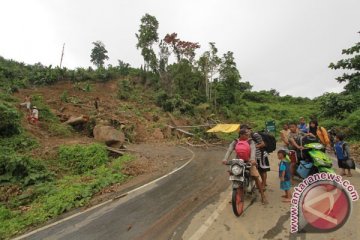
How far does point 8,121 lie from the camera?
14797 millimetres

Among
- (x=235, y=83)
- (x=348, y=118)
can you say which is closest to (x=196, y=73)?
(x=235, y=83)

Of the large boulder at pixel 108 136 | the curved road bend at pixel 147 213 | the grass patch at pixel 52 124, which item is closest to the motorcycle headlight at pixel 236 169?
the curved road bend at pixel 147 213

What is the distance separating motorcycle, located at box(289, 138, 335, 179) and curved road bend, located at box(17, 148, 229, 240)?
245 centimetres

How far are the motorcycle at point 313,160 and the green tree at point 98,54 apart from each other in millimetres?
63162

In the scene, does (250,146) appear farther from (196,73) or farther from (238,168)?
(196,73)

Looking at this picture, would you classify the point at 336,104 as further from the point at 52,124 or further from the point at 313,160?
the point at 52,124

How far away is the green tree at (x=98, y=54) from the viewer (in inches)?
2591

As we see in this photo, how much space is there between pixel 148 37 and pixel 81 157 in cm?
3144

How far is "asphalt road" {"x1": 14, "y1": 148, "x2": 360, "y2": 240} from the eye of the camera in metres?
5.64

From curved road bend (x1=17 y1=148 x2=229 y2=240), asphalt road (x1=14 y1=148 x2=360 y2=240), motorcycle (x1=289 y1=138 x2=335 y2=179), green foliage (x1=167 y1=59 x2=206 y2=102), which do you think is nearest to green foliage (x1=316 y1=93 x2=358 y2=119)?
asphalt road (x1=14 y1=148 x2=360 y2=240)

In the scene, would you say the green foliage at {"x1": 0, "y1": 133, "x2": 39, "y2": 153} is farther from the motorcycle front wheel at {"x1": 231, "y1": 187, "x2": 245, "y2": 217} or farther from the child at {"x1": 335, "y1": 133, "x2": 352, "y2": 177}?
the child at {"x1": 335, "y1": 133, "x2": 352, "y2": 177}

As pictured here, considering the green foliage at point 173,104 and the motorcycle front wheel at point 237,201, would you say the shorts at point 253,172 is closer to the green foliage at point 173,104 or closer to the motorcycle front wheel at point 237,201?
the motorcycle front wheel at point 237,201

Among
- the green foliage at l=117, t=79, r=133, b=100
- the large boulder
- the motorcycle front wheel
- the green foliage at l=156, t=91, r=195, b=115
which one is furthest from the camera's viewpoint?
the green foliage at l=117, t=79, r=133, b=100

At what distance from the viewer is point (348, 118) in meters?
22.8
